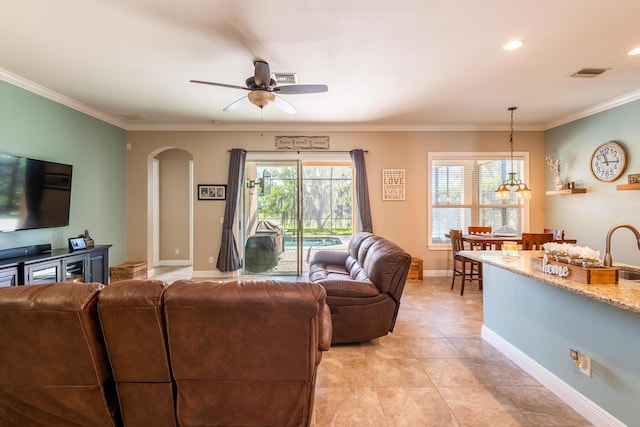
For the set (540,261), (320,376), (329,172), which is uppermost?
(329,172)

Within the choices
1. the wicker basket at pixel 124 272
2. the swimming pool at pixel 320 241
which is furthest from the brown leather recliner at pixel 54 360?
the swimming pool at pixel 320 241

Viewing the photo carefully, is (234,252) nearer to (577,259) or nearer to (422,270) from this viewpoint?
(422,270)

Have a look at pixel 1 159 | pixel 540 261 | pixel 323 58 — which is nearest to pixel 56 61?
pixel 1 159

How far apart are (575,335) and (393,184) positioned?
3791mm

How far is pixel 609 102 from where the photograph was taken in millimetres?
4125

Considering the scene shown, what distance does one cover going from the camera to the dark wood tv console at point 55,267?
2.86 m

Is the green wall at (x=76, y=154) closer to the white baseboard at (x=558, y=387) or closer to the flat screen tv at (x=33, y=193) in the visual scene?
the flat screen tv at (x=33, y=193)

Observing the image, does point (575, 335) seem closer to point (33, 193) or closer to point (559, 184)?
point (559, 184)

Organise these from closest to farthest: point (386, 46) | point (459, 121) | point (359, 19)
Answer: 1. point (359, 19)
2. point (386, 46)
3. point (459, 121)

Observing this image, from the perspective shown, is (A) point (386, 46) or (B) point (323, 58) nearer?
(A) point (386, 46)

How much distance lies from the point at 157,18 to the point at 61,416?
2.81m

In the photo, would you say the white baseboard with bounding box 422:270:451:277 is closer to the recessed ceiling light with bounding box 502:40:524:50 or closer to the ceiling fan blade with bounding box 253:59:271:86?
the recessed ceiling light with bounding box 502:40:524:50

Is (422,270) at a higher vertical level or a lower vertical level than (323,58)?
lower

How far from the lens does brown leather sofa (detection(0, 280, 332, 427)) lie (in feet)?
4.41
